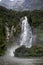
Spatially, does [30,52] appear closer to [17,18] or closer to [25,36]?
[25,36]

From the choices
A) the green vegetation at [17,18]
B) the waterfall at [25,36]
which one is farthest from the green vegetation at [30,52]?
the green vegetation at [17,18]

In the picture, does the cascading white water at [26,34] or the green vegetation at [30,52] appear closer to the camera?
the green vegetation at [30,52]

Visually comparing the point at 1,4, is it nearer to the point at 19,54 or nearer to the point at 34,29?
the point at 34,29

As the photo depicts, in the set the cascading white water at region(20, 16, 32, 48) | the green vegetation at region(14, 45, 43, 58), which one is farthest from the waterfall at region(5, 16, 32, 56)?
the green vegetation at region(14, 45, 43, 58)

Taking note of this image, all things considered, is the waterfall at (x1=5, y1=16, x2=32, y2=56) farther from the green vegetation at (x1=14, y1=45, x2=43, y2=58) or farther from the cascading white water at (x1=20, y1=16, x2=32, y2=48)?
the green vegetation at (x1=14, y1=45, x2=43, y2=58)

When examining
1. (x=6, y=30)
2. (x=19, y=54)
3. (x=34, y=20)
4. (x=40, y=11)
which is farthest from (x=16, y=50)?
(x=40, y=11)

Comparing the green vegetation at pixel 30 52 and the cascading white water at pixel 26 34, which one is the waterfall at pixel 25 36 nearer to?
the cascading white water at pixel 26 34

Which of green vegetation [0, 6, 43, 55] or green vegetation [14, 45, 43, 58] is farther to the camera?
green vegetation [0, 6, 43, 55]
